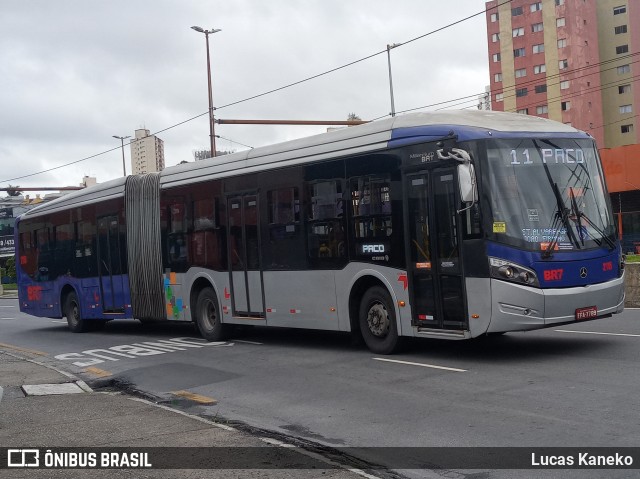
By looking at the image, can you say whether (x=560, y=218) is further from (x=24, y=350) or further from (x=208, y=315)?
(x=24, y=350)

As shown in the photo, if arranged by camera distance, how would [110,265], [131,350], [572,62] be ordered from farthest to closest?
[572,62]
[110,265]
[131,350]

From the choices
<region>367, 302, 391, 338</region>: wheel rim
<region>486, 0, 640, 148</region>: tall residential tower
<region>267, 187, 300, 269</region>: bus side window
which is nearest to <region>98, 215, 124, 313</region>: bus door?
<region>267, 187, 300, 269</region>: bus side window

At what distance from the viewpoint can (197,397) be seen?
10.5 m

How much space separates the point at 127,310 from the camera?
19000 millimetres

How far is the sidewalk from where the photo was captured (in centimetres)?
650

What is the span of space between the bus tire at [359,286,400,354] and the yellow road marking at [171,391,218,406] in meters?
3.11

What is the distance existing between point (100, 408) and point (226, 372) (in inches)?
111

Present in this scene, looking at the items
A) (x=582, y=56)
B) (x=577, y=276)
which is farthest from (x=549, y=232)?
(x=582, y=56)

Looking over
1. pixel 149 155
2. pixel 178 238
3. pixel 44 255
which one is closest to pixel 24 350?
pixel 178 238

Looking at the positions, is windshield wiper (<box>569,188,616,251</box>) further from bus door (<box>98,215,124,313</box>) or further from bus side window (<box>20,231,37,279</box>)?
bus side window (<box>20,231,37,279</box>)

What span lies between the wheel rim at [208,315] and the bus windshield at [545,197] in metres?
7.31

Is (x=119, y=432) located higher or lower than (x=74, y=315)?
lower

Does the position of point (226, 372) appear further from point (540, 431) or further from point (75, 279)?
point (75, 279)

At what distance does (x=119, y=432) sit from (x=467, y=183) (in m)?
5.30
